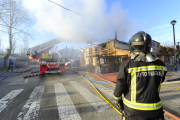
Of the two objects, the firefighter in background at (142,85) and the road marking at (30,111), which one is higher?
the firefighter in background at (142,85)

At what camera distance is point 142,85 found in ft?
4.08

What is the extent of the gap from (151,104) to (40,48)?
1335cm

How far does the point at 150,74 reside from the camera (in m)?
1.25

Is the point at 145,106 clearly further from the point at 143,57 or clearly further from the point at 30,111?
the point at 30,111

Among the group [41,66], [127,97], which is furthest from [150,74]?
[41,66]

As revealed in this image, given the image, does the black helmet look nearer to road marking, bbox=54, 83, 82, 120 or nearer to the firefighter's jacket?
the firefighter's jacket

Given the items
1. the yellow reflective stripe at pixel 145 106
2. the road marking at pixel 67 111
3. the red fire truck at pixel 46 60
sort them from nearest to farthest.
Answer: the yellow reflective stripe at pixel 145 106 < the road marking at pixel 67 111 < the red fire truck at pixel 46 60

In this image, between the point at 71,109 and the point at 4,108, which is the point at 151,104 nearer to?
the point at 71,109

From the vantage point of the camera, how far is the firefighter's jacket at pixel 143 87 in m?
1.21

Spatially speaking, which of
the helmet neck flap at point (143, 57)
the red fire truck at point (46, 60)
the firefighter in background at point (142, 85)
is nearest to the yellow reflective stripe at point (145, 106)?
the firefighter in background at point (142, 85)

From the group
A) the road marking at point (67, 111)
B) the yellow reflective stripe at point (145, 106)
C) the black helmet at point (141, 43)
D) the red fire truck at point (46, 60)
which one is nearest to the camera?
the yellow reflective stripe at point (145, 106)

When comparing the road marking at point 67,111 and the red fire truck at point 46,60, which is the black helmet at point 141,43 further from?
the red fire truck at point 46,60

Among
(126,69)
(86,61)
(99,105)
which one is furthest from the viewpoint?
(86,61)

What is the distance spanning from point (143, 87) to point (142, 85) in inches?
1.1
